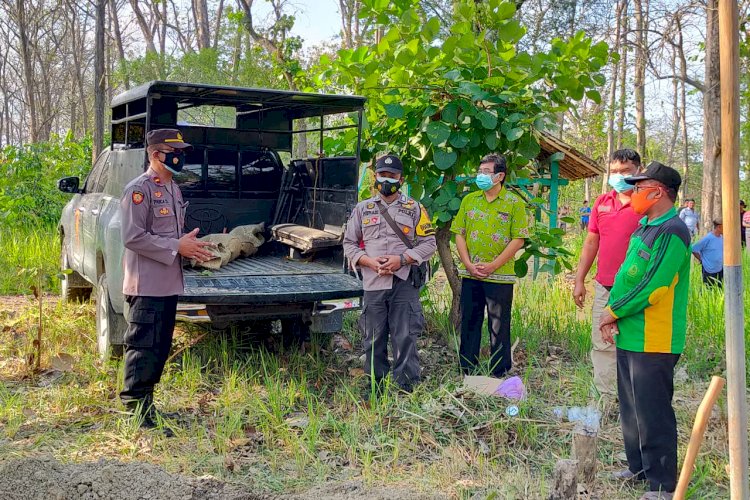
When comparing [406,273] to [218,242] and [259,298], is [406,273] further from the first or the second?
[218,242]

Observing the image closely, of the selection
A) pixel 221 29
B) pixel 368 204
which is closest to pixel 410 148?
pixel 368 204

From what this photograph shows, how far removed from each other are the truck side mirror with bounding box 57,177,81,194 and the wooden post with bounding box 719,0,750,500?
20.3 feet

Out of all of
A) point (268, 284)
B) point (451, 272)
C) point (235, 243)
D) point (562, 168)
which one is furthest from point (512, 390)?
point (562, 168)

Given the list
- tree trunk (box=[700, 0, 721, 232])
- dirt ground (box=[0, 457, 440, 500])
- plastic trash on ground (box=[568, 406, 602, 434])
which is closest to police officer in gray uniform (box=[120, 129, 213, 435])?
dirt ground (box=[0, 457, 440, 500])

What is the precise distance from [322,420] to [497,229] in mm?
1923

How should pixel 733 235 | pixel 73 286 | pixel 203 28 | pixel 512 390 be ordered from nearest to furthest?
pixel 733 235
pixel 512 390
pixel 73 286
pixel 203 28

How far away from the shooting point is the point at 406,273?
5.16m

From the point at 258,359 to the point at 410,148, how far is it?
6.93 ft

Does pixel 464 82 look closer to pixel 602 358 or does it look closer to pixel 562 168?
pixel 602 358

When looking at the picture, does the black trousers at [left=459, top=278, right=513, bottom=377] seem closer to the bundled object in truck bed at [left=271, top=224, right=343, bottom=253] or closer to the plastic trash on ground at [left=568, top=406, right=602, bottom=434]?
the plastic trash on ground at [left=568, top=406, right=602, bottom=434]

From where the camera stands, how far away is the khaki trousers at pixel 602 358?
5.11 metres

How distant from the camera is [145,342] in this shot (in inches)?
177

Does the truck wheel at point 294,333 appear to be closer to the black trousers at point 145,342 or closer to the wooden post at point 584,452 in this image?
the black trousers at point 145,342

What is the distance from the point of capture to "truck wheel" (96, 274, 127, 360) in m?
5.70
